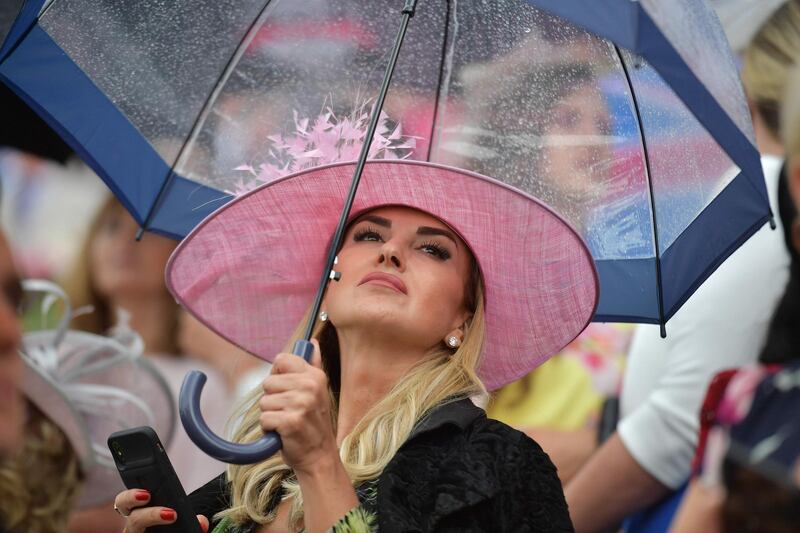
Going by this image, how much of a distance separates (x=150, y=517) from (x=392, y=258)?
792 millimetres

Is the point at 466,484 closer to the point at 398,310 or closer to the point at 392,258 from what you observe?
the point at 398,310

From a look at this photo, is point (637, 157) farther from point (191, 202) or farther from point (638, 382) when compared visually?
point (191, 202)

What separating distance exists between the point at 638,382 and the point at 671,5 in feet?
4.80

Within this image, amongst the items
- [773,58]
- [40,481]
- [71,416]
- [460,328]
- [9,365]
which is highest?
[773,58]

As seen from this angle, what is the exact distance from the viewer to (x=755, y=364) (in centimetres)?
306

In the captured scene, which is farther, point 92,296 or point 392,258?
point 92,296

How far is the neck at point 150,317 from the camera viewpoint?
469 centimetres

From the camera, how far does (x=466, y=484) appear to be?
2.35 meters

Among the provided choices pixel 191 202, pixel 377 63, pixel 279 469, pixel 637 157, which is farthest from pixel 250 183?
pixel 637 157

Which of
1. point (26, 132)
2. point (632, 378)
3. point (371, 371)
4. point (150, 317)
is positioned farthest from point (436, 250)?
point (26, 132)

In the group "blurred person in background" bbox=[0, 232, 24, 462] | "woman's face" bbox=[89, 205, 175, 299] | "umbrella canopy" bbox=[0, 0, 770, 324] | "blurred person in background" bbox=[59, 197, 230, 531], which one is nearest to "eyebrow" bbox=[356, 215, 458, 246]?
"umbrella canopy" bbox=[0, 0, 770, 324]

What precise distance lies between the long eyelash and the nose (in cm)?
9

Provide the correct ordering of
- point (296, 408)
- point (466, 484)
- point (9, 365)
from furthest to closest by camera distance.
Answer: point (9, 365) < point (466, 484) < point (296, 408)

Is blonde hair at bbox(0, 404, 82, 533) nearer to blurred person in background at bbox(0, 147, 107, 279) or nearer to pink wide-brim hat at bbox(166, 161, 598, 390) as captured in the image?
pink wide-brim hat at bbox(166, 161, 598, 390)
